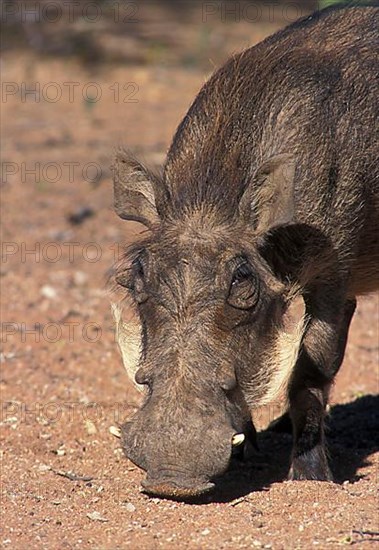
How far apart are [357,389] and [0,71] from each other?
8189mm

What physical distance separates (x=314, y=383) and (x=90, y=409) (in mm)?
1257

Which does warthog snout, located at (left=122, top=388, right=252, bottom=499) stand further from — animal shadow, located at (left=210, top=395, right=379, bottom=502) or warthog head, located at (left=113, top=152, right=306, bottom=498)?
animal shadow, located at (left=210, top=395, right=379, bottom=502)

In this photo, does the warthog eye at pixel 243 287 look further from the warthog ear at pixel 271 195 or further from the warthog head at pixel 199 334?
the warthog ear at pixel 271 195

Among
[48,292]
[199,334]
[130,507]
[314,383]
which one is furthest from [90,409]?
[48,292]

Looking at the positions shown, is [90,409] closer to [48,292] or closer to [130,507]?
[130,507]

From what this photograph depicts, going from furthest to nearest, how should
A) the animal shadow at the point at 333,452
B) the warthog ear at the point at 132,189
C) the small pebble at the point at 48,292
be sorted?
the small pebble at the point at 48,292 → the animal shadow at the point at 333,452 → the warthog ear at the point at 132,189

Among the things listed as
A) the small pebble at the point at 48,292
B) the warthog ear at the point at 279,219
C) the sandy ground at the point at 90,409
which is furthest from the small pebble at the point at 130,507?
the small pebble at the point at 48,292

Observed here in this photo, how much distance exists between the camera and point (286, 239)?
14.2ft

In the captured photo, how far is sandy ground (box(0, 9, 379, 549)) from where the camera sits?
12.6ft

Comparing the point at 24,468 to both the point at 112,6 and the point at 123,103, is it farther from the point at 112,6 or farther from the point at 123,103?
the point at 112,6

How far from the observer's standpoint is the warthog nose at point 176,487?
374 cm

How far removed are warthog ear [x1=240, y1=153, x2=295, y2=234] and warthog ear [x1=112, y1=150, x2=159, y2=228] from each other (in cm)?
39

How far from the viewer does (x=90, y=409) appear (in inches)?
216

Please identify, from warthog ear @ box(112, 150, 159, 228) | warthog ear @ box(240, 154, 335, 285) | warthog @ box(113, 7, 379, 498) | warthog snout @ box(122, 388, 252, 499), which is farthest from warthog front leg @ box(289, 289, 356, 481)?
warthog snout @ box(122, 388, 252, 499)
